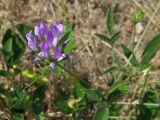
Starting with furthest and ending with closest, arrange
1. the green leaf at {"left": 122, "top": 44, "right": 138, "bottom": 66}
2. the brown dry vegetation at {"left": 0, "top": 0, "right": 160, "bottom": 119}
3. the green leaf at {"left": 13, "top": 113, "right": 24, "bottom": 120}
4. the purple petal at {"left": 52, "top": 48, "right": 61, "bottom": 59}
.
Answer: the brown dry vegetation at {"left": 0, "top": 0, "right": 160, "bottom": 119} < the green leaf at {"left": 13, "top": 113, "right": 24, "bottom": 120} < the green leaf at {"left": 122, "top": 44, "right": 138, "bottom": 66} < the purple petal at {"left": 52, "top": 48, "right": 61, "bottom": 59}

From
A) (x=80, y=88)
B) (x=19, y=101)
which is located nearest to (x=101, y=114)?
(x=80, y=88)

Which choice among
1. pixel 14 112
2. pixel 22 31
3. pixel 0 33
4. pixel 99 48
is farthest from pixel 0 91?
pixel 99 48

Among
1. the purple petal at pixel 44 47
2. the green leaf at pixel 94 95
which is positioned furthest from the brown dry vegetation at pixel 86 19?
the purple petal at pixel 44 47

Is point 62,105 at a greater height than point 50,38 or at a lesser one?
lesser

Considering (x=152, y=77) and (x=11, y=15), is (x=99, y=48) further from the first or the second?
(x=11, y=15)

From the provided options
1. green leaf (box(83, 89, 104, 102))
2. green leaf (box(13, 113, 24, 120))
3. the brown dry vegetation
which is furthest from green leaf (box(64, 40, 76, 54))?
the brown dry vegetation

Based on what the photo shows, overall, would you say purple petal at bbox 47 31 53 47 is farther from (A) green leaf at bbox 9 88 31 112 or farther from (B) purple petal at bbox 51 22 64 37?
(A) green leaf at bbox 9 88 31 112

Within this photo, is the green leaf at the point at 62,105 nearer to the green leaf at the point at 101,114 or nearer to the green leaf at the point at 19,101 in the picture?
the green leaf at the point at 19,101

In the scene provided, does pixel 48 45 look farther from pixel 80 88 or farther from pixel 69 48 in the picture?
pixel 80 88
